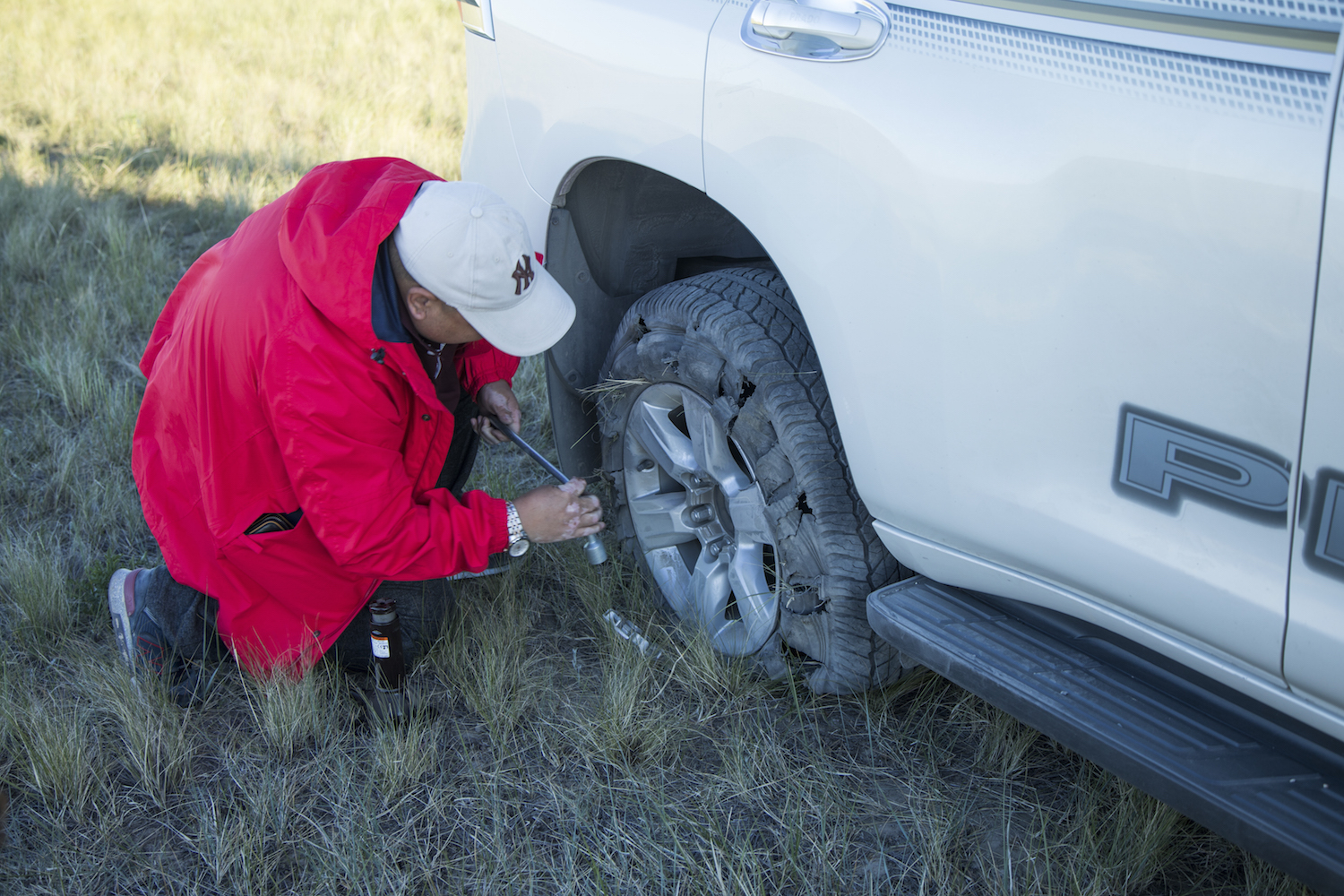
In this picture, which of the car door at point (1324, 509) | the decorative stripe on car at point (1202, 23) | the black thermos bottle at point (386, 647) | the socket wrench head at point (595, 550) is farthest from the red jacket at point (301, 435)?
the car door at point (1324, 509)

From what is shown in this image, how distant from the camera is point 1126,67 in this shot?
142 cm

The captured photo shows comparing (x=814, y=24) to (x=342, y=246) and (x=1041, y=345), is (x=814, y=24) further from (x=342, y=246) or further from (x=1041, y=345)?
(x=342, y=246)

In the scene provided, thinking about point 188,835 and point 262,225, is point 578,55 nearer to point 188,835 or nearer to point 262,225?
point 262,225

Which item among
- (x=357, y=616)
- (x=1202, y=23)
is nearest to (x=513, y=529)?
(x=357, y=616)

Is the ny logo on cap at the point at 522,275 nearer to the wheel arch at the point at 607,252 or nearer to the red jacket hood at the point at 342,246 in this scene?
the red jacket hood at the point at 342,246

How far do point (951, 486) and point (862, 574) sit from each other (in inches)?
16.5

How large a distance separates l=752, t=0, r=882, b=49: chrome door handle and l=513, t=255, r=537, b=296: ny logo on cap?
2.16 ft

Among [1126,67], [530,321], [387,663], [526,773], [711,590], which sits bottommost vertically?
[526,773]

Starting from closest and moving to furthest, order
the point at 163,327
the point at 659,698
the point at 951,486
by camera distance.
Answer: the point at 951,486
the point at 659,698
the point at 163,327

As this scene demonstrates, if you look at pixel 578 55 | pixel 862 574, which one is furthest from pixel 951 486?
pixel 578 55

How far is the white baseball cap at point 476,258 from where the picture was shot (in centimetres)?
197

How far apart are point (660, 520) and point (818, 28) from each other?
1.36 m

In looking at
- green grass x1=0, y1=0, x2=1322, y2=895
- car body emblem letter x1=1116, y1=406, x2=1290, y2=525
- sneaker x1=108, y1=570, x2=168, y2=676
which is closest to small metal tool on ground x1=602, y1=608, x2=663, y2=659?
green grass x1=0, y1=0, x2=1322, y2=895

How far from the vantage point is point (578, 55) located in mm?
2225
